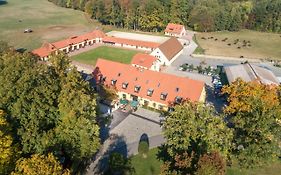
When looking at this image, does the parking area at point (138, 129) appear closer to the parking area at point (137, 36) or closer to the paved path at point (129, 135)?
the paved path at point (129, 135)

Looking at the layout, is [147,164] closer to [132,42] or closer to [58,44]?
[58,44]

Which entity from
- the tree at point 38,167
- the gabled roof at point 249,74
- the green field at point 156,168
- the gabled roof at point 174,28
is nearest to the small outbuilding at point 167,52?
the gabled roof at point 249,74

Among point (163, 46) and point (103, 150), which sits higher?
point (163, 46)

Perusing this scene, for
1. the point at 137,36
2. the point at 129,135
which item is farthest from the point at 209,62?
the point at 129,135

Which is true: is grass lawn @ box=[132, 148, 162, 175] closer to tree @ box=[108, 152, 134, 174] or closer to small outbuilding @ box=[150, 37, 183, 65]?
tree @ box=[108, 152, 134, 174]

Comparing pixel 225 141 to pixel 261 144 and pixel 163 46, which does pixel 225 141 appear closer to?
pixel 261 144

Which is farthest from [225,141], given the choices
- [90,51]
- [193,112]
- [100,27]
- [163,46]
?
[100,27]
